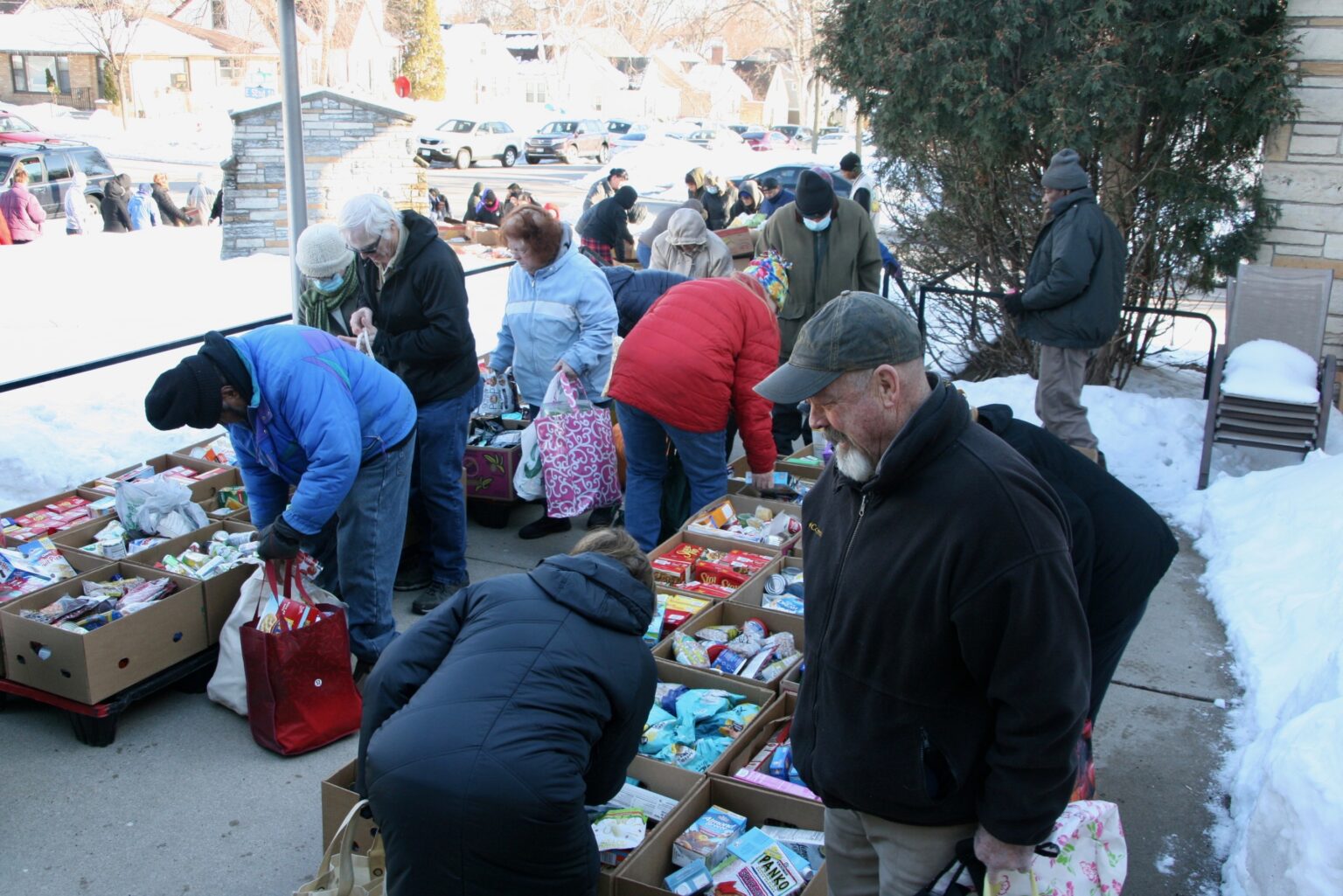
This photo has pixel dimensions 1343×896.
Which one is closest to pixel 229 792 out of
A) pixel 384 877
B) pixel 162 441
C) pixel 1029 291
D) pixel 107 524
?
pixel 384 877

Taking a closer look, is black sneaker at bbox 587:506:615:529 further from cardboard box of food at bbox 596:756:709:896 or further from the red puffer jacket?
cardboard box of food at bbox 596:756:709:896

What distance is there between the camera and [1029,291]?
5980mm

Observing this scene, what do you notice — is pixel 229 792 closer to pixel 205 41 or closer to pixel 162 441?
pixel 162 441

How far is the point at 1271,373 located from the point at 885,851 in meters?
5.37

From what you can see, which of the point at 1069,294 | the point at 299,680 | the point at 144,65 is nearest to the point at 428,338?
the point at 299,680

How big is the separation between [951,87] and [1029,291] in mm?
2061

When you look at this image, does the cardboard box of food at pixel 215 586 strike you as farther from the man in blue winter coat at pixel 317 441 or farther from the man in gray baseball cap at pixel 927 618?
the man in gray baseball cap at pixel 927 618

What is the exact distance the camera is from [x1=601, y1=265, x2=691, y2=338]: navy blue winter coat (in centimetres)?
613

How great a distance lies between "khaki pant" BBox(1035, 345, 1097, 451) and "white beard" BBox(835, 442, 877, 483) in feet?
14.1

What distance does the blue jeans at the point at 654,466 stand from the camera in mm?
4992

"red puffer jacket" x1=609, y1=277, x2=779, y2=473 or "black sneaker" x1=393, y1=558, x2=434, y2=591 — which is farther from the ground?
"red puffer jacket" x1=609, y1=277, x2=779, y2=473

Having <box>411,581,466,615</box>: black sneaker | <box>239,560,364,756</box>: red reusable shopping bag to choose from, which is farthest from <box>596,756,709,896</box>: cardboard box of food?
<box>411,581,466,615</box>: black sneaker

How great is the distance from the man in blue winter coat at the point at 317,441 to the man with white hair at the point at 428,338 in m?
0.66

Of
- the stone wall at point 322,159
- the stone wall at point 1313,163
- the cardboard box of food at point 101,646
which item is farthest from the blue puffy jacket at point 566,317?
the stone wall at point 322,159
